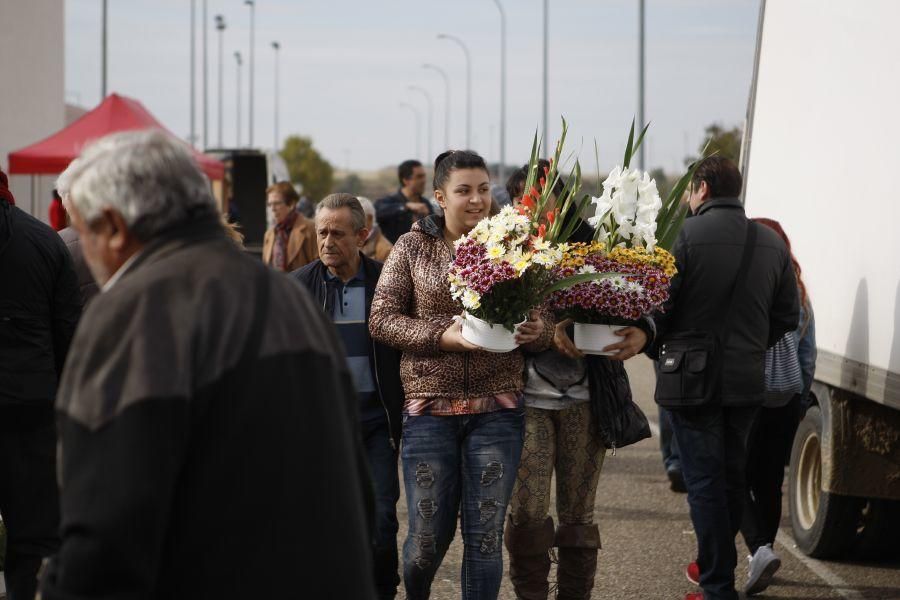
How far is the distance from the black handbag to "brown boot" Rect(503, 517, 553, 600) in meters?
0.85

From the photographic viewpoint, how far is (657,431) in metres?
11.8

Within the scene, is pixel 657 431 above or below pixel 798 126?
below

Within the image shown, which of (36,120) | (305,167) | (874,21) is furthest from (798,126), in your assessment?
(305,167)

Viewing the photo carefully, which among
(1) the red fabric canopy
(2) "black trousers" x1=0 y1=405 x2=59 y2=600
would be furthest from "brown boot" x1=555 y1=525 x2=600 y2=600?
(1) the red fabric canopy

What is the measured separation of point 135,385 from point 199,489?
23cm

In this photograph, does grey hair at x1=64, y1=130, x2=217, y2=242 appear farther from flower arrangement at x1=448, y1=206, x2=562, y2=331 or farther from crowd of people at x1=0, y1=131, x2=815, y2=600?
flower arrangement at x1=448, y1=206, x2=562, y2=331

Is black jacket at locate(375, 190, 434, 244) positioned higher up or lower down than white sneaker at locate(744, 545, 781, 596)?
higher up

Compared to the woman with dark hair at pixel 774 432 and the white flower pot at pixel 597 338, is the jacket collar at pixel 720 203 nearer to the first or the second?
the woman with dark hair at pixel 774 432

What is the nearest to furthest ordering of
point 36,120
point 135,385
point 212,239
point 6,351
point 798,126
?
point 135,385 → point 212,239 → point 6,351 → point 798,126 → point 36,120

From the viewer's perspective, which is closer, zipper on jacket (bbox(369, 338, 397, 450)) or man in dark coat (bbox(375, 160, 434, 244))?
zipper on jacket (bbox(369, 338, 397, 450))

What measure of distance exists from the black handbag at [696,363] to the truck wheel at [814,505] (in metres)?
1.49

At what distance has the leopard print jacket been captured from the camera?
5.12 m

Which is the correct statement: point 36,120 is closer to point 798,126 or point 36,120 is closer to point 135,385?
point 798,126

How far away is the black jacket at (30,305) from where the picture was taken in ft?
17.2
